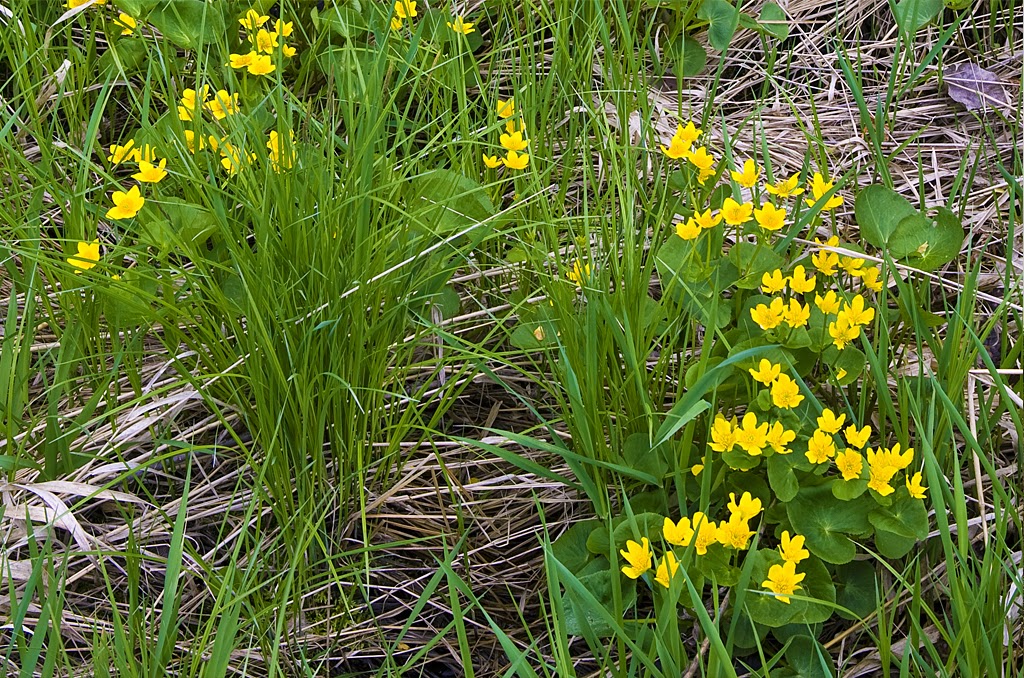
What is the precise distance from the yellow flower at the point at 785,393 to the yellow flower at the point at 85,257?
1.15m

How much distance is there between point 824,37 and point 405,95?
3.67 ft

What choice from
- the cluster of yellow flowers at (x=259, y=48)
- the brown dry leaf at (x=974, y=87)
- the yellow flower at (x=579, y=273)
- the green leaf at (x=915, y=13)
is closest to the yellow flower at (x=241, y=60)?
the cluster of yellow flowers at (x=259, y=48)

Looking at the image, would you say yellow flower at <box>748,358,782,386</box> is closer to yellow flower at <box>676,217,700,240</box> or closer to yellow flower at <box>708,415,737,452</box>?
yellow flower at <box>708,415,737,452</box>

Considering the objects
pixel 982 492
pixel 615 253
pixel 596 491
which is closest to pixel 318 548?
pixel 596 491

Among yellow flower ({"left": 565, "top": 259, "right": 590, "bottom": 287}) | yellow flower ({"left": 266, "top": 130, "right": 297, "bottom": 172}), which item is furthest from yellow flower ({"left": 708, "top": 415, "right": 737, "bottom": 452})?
yellow flower ({"left": 266, "top": 130, "right": 297, "bottom": 172})

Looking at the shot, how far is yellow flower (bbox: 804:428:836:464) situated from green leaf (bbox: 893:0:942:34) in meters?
1.35

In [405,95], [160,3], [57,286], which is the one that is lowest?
[57,286]

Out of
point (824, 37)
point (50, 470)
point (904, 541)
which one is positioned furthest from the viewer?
point (824, 37)

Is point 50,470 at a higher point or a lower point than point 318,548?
higher

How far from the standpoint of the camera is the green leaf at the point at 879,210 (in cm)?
185

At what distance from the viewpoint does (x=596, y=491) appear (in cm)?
154

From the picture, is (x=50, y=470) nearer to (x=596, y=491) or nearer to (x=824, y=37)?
(x=596, y=491)

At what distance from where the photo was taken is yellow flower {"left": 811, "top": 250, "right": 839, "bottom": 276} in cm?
174

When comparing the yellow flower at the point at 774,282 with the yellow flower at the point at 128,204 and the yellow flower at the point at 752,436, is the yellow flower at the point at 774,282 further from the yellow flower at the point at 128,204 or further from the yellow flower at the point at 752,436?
the yellow flower at the point at 128,204
